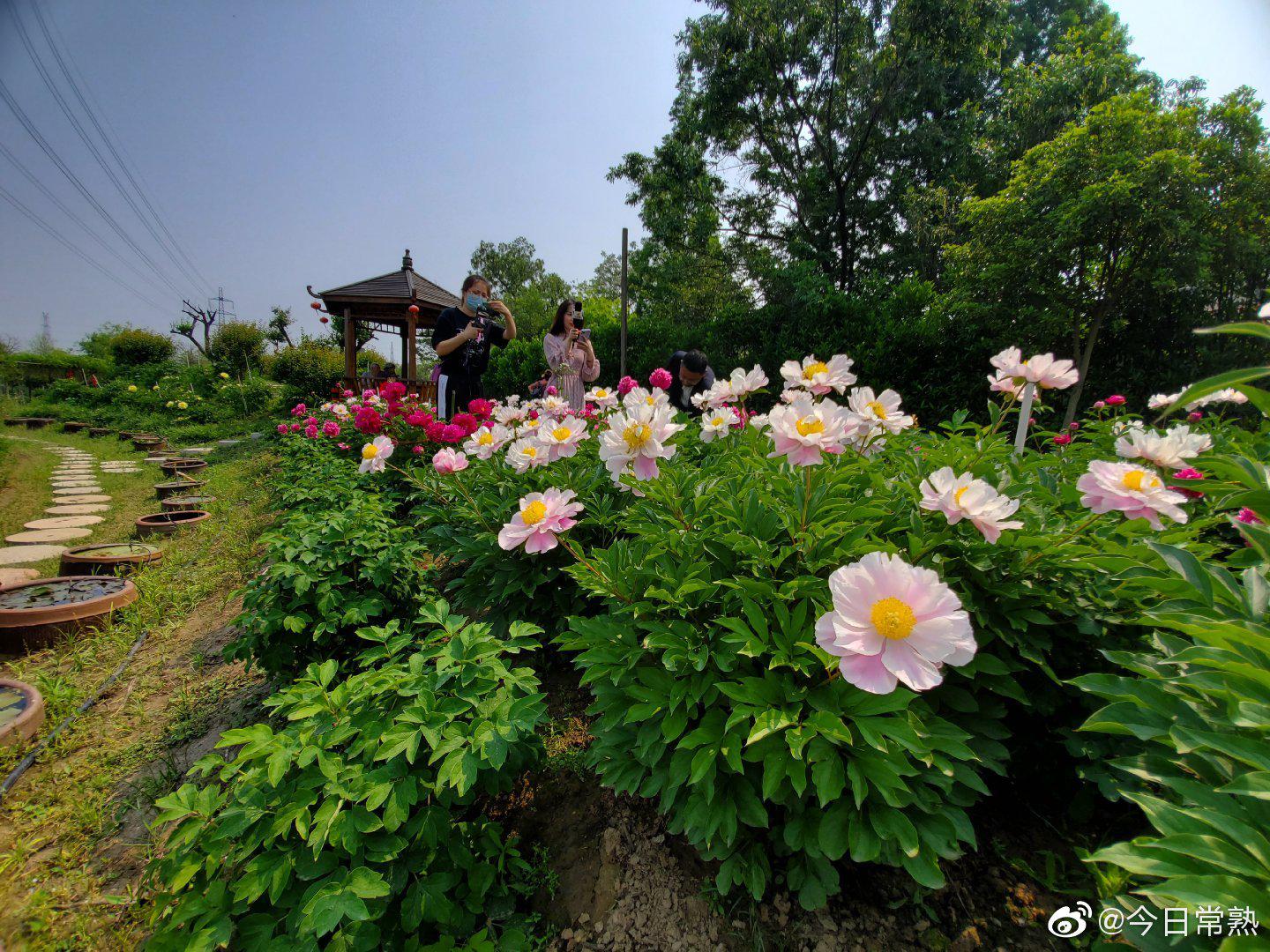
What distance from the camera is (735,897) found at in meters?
1.16

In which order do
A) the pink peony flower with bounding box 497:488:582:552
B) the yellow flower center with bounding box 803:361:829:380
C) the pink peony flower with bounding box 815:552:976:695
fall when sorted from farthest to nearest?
the yellow flower center with bounding box 803:361:829:380 < the pink peony flower with bounding box 497:488:582:552 < the pink peony flower with bounding box 815:552:976:695

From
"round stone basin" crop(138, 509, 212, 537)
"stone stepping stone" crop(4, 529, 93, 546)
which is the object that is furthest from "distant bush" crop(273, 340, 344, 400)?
"round stone basin" crop(138, 509, 212, 537)

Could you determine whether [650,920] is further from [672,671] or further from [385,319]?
[385,319]

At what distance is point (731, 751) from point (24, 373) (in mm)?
26628

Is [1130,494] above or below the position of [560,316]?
below

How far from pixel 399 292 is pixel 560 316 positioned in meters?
5.55

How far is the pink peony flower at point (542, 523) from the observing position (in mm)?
1198

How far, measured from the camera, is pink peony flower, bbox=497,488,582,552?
120 cm

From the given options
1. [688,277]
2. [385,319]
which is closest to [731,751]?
[385,319]

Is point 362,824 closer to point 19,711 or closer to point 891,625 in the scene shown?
point 891,625

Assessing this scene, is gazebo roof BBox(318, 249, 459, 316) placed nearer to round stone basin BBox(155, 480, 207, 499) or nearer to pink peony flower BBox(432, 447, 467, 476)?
round stone basin BBox(155, 480, 207, 499)

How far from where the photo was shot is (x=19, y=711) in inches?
72.7

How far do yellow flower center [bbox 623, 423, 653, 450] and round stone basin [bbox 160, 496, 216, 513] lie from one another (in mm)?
5256

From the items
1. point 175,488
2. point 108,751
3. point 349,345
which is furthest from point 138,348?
point 108,751
